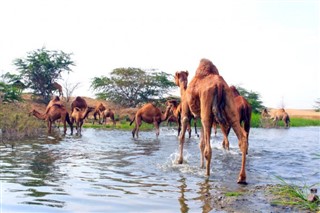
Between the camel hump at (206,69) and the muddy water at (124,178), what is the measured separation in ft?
6.04

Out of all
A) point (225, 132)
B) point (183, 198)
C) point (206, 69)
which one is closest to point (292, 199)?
point (183, 198)

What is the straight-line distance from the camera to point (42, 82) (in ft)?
112

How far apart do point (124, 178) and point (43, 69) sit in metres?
28.1

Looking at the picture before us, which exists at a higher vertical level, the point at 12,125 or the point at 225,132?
the point at 225,132

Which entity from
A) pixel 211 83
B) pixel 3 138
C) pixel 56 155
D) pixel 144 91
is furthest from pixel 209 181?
pixel 144 91

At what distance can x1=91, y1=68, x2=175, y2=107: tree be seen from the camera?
34.4 meters

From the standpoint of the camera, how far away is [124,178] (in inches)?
288

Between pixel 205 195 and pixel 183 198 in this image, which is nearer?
A: pixel 183 198

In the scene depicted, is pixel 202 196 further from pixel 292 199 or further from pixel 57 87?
pixel 57 87

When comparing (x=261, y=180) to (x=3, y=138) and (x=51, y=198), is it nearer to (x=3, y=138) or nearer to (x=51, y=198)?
(x=51, y=198)

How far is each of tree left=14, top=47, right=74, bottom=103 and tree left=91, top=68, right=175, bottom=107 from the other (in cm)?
323

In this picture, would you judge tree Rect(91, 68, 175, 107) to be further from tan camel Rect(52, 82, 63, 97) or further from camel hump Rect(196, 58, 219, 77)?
camel hump Rect(196, 58, 219, 77)

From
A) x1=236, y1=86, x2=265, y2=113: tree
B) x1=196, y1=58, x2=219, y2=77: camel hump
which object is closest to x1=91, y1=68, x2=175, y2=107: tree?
x1=236, y1=86, x2=265, y2=113: tree

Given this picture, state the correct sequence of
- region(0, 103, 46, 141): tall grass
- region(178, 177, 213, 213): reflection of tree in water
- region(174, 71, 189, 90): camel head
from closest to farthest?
region(178, 177, 213, 213): reflection of tree in water < region(174, 71, 189, 90): camel head < region(0, 103, 46, 141): tall grass
